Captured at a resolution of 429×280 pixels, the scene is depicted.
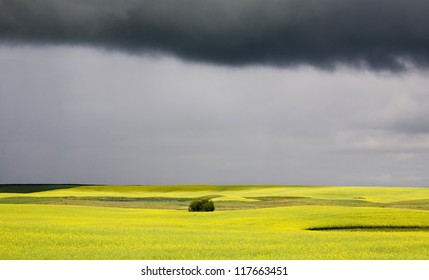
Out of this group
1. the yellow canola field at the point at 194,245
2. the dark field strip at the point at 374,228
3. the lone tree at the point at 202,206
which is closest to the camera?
the yellow canola field at the point at 194,245

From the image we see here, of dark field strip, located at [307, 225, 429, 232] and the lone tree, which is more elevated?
the lone tree

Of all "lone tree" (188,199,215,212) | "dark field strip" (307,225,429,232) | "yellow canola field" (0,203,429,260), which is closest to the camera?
"yellow canola field" (0,203,429,260)

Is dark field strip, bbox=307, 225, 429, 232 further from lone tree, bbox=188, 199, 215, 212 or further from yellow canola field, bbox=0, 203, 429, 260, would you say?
lone tree, bbox=188, 199, 215, 212

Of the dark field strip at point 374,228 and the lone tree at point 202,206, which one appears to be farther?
the lone tree at point 202,206

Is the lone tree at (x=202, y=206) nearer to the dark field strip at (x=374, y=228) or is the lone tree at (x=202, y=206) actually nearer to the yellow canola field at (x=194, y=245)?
the yellow canola field at (x=194, y=245)

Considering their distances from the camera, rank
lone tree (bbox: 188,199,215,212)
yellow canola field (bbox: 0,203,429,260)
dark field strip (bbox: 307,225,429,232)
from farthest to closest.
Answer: lone tree (bbox: 188,199,215,212) < dark field strip (bbox: 307,225,429,232) < yellow canola field (bbox: 0,203,429,260)

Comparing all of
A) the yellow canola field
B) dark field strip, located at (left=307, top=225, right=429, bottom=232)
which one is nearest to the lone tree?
the yellow canola field

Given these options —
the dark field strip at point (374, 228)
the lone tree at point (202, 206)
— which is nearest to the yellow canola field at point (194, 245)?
the dark field strip at point (374, 228)

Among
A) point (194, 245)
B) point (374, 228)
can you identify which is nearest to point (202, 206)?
point (374, 228)

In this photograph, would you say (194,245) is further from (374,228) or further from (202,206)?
(202,206)

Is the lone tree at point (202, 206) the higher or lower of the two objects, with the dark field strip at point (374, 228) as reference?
higher

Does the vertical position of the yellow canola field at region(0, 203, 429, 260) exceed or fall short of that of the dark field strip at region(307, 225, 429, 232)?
it exceeds it

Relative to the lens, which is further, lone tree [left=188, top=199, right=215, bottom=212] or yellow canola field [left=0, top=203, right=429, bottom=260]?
lone tree [left=188, top=199, right=215, bottom=212]
